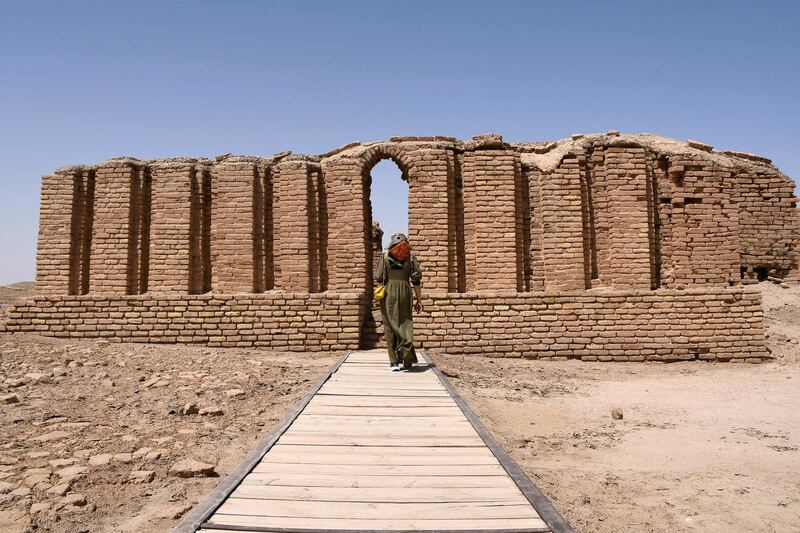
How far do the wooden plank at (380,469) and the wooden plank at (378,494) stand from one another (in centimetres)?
24

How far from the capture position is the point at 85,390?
5891 mm

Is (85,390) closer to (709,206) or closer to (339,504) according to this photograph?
(339,504)

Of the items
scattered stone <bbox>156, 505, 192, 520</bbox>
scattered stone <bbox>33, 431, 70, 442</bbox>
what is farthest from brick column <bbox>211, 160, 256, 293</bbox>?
scattered stone <bbox>156, 505, 192, 520</bbox>

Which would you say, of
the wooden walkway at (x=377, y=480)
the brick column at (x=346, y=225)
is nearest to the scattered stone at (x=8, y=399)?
the wooden walkway at (x=377, y=480)

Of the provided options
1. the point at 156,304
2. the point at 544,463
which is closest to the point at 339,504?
the point at 544,463

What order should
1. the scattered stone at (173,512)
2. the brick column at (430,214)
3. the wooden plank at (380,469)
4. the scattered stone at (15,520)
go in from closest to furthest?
the scattered stone at (15,520), the scattered stone at (173,512), the wooden plank at (380,469), the brick column at (430,214)

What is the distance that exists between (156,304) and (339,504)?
729cm

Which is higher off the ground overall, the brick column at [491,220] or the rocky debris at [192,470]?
the brick column at [491,220]

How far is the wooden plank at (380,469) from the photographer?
3.10m

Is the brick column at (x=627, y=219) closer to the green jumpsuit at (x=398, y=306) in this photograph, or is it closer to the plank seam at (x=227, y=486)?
the green jumpsuit at (x=398, y=306)

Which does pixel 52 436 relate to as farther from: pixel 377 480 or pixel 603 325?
pixel 603 325

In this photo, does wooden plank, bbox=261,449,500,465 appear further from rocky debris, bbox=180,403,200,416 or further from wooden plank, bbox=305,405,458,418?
rocky debris, bbox=180,403,200,416

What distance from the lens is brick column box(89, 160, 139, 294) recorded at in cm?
918

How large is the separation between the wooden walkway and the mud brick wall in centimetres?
372
